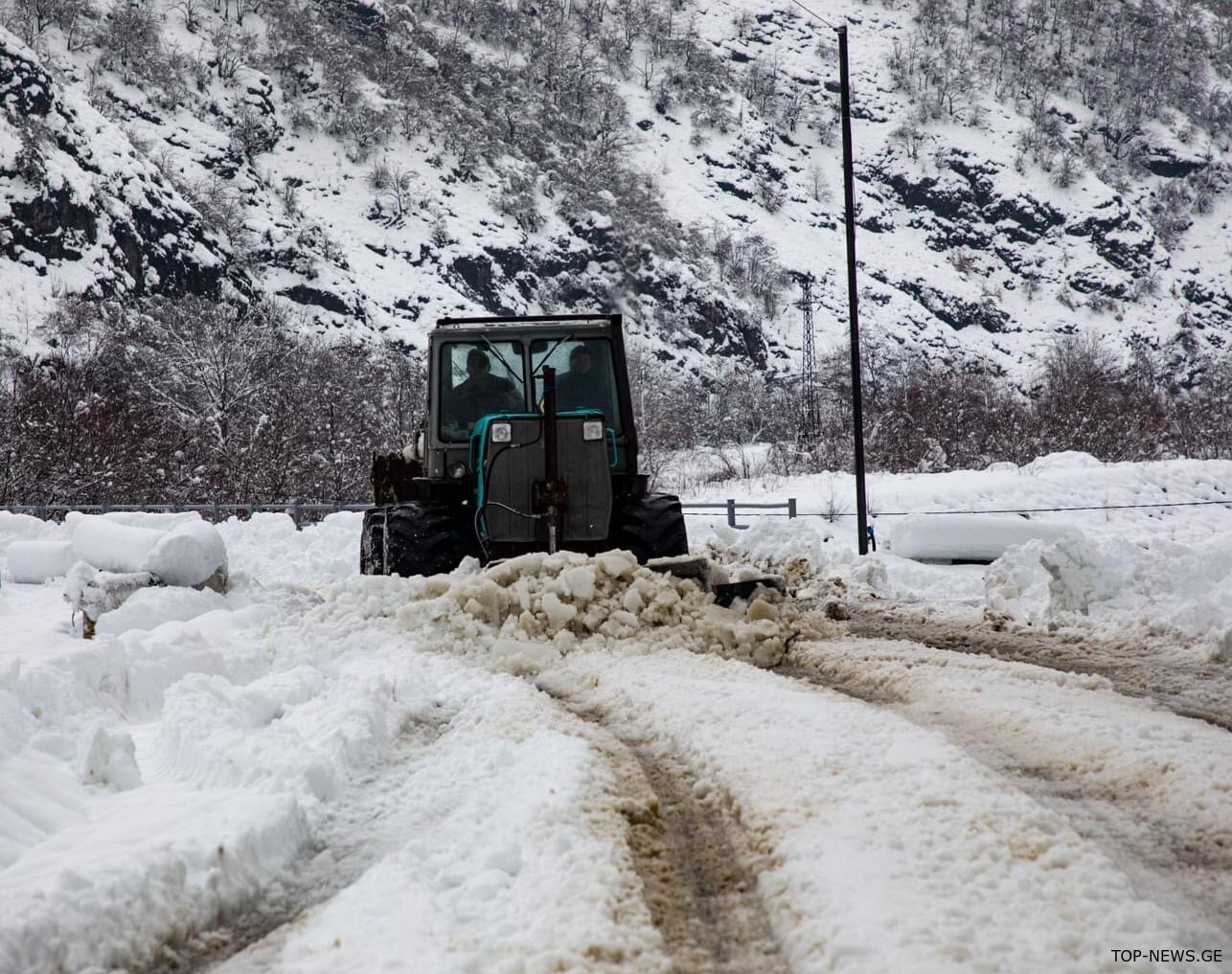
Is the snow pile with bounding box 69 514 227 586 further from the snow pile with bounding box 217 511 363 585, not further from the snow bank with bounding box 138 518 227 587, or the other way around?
the snow pile with bounding box 217 511 363 585

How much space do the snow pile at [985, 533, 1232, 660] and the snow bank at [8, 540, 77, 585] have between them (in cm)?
993

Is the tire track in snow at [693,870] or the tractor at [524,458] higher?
the tractor at [524,458]

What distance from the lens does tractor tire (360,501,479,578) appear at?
743cm

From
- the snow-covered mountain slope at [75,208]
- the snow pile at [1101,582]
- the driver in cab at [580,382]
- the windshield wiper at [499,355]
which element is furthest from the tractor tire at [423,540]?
the snow-covered mountain slope at [75,208]

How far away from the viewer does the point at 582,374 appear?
8.49m

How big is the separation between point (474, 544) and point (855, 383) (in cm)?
692

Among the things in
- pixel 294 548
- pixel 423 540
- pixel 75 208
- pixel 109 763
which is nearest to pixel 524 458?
pixel 423 540

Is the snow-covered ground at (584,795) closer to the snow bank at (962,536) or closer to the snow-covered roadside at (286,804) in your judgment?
the snow-covered roadside at (286,804)

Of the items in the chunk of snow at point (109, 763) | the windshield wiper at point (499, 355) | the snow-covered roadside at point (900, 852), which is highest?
the windshield wiper at point (499, 355)

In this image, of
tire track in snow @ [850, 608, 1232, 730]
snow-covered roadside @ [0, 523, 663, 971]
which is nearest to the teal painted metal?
snow-covered roadside @ [0, 523, 663, 971]

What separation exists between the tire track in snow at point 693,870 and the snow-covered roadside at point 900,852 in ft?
0.21

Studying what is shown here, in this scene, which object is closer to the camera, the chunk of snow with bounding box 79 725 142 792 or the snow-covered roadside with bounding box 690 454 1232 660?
the chunk of snow with bounding box 79 725 142 792

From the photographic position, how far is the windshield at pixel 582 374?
8391 mm

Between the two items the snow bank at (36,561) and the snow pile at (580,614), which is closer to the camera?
the snow pile at (580,614)
